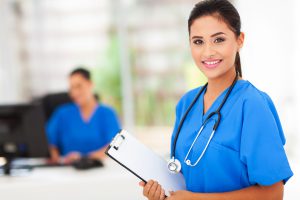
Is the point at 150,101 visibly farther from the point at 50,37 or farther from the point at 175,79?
the point at 50,37

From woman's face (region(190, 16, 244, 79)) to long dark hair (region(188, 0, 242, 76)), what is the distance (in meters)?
0.01

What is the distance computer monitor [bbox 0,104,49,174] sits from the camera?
2.15 metres

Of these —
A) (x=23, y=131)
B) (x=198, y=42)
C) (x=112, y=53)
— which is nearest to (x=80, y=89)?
(x=23, y=131)

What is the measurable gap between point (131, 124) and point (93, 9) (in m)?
1.34

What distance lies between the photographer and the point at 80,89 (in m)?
2.87

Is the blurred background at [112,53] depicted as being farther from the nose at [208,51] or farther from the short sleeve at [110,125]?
the nose at [208,51]

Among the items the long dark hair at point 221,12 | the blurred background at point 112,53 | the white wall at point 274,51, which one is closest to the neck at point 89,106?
the blurred background at point 112,53

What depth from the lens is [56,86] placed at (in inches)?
175

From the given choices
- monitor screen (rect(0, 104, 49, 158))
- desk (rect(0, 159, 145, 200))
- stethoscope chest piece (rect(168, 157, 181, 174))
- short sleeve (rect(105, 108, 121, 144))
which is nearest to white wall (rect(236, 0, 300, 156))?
short sleeve (rect(105, 108, 121, 144))

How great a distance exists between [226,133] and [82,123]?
6.02ft

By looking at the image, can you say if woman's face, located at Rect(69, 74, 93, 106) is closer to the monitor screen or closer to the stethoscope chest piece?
the monitor screen

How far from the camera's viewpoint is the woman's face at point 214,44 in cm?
122

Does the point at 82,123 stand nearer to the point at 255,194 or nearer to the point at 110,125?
the point at 110,125

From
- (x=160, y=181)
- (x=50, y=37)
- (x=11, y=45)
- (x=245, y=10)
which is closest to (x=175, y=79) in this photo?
(x=245, y=10)
